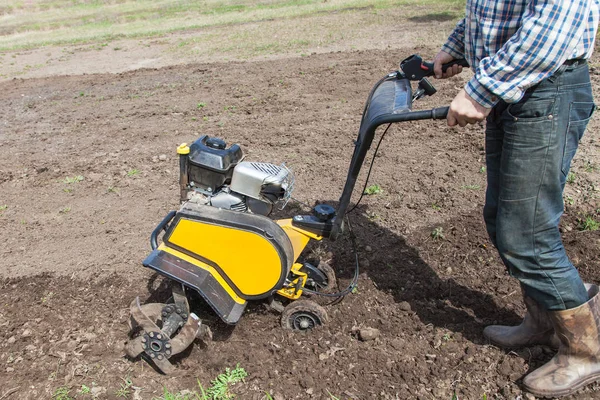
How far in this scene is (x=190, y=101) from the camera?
7930 millimetres

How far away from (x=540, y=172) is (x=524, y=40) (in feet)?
1.92

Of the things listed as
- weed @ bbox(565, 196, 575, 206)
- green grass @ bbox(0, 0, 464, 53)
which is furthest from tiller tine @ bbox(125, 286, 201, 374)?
green grass @ bbox(0, 0, 464, 53)

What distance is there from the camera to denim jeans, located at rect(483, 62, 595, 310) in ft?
7.16

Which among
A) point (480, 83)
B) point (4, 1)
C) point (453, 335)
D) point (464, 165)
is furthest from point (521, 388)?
point (4, 1)

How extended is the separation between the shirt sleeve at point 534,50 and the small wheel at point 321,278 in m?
1.68

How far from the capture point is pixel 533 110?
219 centimetres

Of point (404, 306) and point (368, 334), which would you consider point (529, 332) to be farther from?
point (368, 334)

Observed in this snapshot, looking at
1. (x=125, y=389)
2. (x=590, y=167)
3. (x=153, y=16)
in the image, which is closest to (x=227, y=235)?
(x=125, y=389)

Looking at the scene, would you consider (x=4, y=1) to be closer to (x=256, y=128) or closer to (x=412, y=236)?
(x=256, y=128)

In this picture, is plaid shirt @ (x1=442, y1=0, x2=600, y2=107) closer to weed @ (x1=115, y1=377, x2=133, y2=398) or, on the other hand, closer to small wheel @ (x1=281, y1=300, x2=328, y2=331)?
small wheel @ (x1=281, y1=300, x2=328, y2=331)

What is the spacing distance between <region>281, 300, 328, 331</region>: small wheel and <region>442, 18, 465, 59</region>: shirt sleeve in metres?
1.59

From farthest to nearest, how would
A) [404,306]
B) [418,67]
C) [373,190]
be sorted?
1. [373,190]
2. [404,306]
3. [418,67]

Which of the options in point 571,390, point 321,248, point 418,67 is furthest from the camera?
point 321,248

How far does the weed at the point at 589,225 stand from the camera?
4.01 metres
